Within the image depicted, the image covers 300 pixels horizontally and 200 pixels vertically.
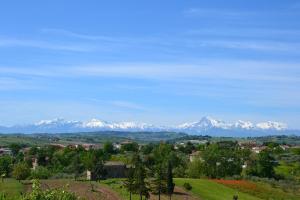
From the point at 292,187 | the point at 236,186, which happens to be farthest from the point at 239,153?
the point at 236,186

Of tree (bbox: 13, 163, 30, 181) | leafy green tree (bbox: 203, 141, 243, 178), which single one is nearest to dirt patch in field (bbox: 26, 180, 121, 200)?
tree (bbox: 13, 163, 30, 181)

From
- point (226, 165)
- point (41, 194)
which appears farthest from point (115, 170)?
point (41, 194)

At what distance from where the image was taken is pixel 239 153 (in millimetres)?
147375

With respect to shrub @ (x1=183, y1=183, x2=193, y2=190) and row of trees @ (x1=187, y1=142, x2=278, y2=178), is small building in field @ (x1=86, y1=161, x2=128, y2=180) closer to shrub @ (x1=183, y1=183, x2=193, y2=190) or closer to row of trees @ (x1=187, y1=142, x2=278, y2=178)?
row of trees @ (x1=187, y1=142, x2=278, y2=178)

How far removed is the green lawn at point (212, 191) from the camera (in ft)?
306

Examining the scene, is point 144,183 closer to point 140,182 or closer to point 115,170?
point 140,182

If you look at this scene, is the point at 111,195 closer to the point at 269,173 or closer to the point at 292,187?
the point at 292,187

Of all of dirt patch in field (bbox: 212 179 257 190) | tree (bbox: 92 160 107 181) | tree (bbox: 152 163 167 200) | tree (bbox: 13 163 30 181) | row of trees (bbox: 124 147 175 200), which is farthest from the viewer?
tree (bbox: 92 160 107 181)

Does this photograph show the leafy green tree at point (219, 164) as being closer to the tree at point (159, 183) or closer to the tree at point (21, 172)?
the tree at point (159, 183)

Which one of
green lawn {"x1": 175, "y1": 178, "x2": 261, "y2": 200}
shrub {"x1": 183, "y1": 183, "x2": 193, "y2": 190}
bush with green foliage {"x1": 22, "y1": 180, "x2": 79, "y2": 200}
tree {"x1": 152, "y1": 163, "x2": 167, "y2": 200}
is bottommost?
green lawn {"x1": 175, "y1": 178, "x2": 261, "y2": 200}

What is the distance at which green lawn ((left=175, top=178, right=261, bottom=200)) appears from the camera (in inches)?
3671

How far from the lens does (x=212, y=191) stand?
9762cm

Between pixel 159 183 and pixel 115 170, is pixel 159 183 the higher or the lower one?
the lower one

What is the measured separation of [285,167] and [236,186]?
2127 inches
